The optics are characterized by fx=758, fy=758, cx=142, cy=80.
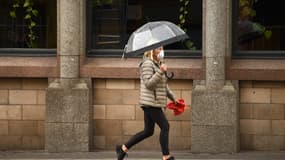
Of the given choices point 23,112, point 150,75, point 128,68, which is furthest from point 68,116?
point 150,75

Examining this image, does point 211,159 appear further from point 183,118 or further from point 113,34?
point 113,34

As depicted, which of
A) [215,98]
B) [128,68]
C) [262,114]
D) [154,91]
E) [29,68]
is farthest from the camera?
[29,68]

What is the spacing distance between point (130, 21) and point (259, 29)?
222 centimetres

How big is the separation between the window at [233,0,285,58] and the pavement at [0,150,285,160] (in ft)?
5.61

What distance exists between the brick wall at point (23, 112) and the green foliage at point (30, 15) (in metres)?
0.74

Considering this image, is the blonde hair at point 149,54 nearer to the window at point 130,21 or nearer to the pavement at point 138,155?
the pavement at point 138,155

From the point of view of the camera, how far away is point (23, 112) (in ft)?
43.0

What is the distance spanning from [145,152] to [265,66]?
2480 millimetres

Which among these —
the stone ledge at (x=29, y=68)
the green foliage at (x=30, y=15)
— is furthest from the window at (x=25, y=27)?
the stone ledge at (x=29, y=68)

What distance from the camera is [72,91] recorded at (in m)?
12.7

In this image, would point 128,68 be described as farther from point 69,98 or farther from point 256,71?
point 256,71

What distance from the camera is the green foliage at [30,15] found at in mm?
13320

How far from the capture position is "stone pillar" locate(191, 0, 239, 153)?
40.7 feet

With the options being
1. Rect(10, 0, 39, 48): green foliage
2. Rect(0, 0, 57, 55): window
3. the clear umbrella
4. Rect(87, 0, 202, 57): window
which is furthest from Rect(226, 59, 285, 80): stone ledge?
Rect(10, 0, 39, 48): green foliage
